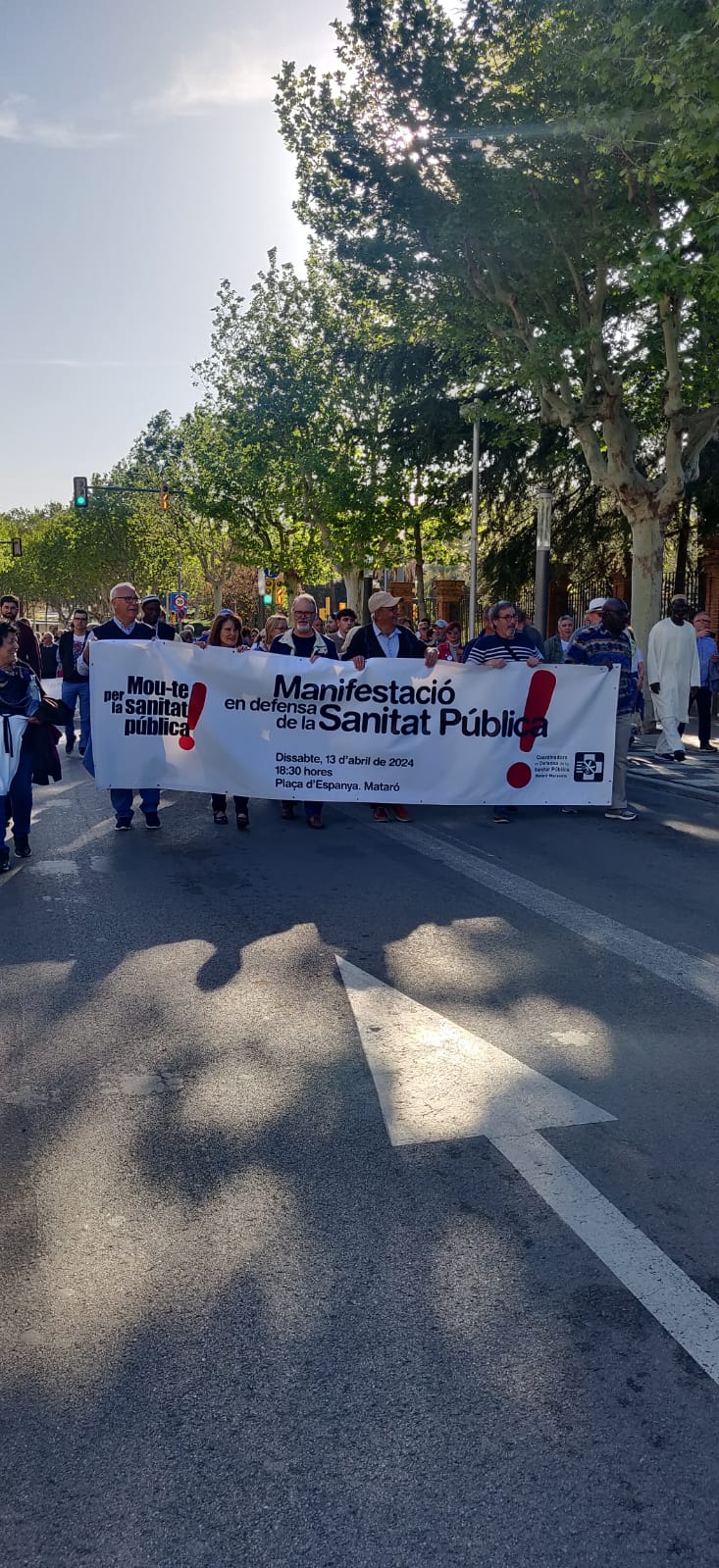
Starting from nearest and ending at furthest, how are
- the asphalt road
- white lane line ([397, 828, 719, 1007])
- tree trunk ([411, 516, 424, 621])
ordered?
the asphalt road → white lane line ([397, 828, 719, 1007]) → tree trunk ([411, 516, 424, 621])

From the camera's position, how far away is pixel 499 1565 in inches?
89.4

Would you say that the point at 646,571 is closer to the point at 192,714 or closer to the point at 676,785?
the point at 676,785

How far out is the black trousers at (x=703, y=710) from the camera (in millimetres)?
17875

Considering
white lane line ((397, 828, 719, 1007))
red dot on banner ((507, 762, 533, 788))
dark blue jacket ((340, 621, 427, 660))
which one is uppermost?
dark blue jacket ((340, 621, 427, 660))

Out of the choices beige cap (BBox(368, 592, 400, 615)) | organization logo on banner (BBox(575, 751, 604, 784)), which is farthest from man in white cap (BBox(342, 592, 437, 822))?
organization logo on banner (BBox(575, 751, 604, 784))

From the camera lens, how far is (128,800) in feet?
35.0

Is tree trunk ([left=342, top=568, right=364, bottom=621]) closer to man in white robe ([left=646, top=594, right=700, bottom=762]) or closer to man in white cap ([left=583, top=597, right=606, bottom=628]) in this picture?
man in white robe ([left=646, top=594, right=700, bottom=762])

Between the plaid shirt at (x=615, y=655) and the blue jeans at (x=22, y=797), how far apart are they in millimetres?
4757

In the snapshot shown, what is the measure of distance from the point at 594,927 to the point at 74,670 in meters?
10.5

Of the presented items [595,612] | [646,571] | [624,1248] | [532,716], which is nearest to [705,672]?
[646,571]

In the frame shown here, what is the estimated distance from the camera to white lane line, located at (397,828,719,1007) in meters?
6.02

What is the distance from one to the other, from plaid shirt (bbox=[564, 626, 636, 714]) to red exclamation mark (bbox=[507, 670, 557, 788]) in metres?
0.60

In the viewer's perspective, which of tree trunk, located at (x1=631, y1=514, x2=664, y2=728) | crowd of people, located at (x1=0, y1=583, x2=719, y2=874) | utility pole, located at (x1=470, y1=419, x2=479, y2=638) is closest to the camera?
crowd of people, located at (x1=0, y1=583, x2=719, y2=874)

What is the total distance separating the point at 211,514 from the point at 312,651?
3929cm
